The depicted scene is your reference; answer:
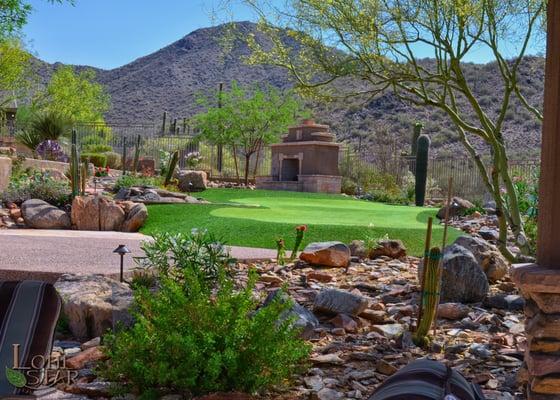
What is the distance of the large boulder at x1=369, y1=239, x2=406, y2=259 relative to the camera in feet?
30.9

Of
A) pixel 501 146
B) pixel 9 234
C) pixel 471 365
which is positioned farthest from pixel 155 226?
pixel 471 365

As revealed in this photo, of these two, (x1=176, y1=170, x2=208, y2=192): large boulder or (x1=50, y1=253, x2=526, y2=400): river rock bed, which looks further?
(x1=176, y1=170, x2=208, y2=192): large boulder

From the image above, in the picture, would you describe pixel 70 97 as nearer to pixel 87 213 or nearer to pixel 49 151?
pixel 49 151

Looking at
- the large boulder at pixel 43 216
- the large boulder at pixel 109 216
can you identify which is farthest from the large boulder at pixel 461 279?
the large boulder at pixel 43 216

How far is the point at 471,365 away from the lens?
4535 millimetres

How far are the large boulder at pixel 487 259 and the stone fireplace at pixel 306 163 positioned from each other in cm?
1802

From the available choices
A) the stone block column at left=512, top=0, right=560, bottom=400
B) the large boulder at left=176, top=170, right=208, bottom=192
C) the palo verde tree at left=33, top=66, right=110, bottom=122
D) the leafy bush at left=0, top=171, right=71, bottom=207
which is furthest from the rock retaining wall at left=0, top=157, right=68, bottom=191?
the palo verde tree at left=33, top=66, right=110, bottom=122

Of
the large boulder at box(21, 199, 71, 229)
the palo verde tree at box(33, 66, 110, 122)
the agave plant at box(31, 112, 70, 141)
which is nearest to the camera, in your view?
the large boulder at box(21, 199, 71, 229)

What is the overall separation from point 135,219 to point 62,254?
464cm

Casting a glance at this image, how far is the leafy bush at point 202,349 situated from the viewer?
3488 millimetres

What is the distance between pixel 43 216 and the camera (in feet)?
44.0

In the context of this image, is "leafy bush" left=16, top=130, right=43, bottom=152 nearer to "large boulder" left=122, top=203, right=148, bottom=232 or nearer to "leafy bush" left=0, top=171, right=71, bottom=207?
"leafy bush" left=0, top=171, right=71, bottom=207

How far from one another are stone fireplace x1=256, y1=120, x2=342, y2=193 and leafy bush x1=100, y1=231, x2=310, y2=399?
72.0 ft

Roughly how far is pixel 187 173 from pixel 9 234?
10590 mm
